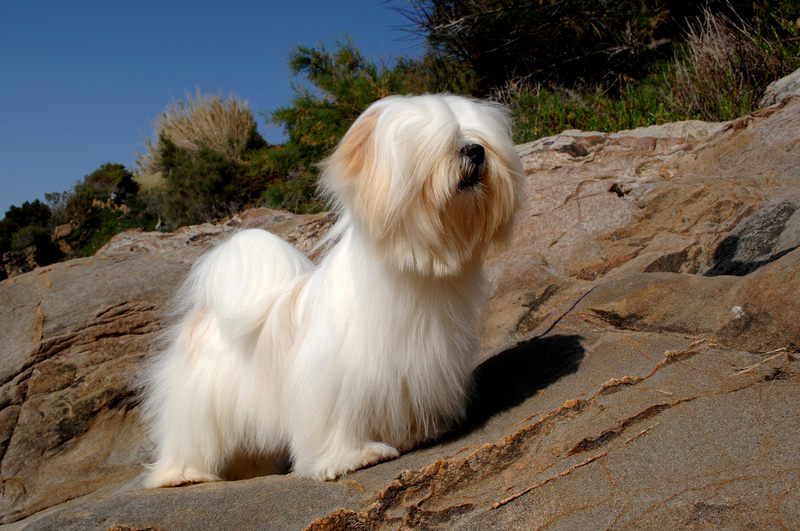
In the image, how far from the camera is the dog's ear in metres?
2.22

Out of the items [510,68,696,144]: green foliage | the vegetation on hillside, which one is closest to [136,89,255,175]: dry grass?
the vegetation on hillside

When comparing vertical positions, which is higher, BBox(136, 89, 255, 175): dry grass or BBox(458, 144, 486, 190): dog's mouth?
BBox(136, 89, 255, 175): dry grass

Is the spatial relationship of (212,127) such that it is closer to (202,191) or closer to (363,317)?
(202,191)

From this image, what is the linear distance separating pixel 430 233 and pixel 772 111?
575 centimetres

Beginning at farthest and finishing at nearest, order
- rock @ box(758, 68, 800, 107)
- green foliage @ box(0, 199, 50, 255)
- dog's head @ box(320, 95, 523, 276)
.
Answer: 1. green foliage @ box(0, 199, 50, 255)
2. rock @ box(758, 68, 800, 107)
3. dog's head @ box(320, 95, 523, 276)

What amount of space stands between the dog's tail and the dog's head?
833 millimetres

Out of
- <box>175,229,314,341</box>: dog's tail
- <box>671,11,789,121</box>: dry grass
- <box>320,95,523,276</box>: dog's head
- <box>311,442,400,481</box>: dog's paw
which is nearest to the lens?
<box>320,95,523,276</box>: dog's head

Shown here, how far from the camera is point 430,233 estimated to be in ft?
7.35

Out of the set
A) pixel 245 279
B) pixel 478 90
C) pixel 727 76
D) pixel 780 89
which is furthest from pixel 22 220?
pixel 780 89

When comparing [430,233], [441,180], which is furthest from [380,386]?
[441,180]

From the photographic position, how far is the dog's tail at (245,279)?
9.38 feet

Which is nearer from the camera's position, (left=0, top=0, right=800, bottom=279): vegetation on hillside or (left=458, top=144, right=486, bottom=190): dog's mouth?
(left=458, top=144, right=486, bottom=190): dog's mouth

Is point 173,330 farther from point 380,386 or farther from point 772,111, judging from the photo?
point 772,111

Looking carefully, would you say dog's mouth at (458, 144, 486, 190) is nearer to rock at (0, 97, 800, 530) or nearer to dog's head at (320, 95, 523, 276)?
dog's head at (320, 95, 523, 276)
